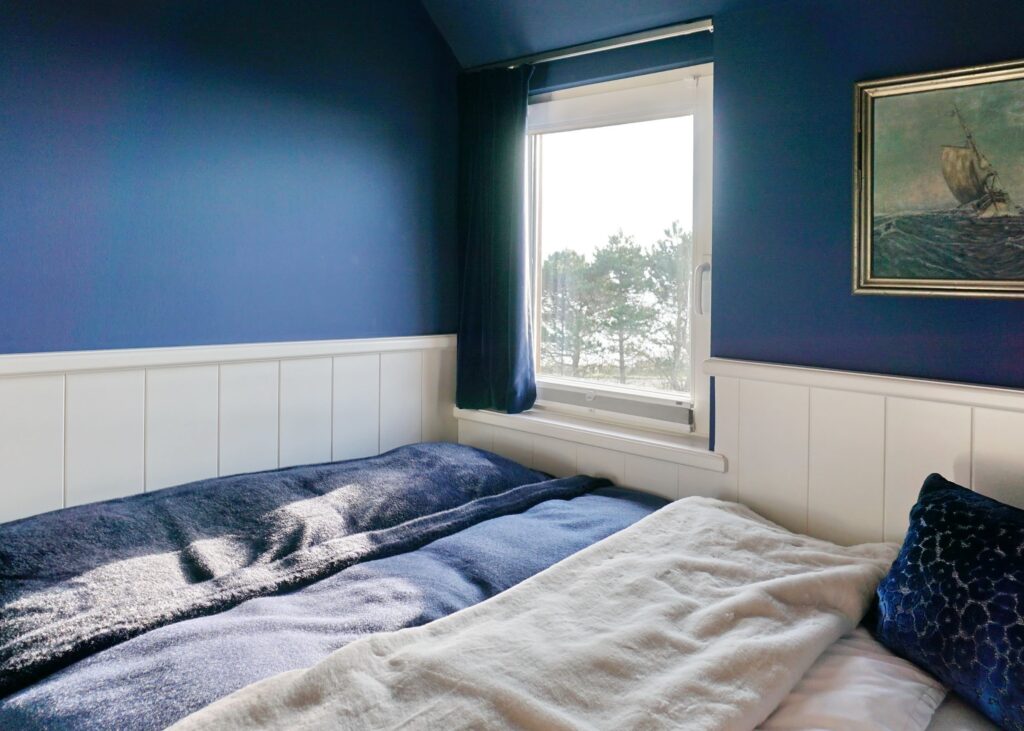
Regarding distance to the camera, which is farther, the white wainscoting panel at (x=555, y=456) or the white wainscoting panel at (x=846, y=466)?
the white wainscoting panel at (x=555, y=456)

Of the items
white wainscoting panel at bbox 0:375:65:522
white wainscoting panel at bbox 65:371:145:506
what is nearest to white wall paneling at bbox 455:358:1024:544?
white wainscoting panel at bbox 65:371:145:506

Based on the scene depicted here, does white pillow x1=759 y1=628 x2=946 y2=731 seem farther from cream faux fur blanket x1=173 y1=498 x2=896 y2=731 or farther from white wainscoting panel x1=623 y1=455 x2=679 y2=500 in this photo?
white wainscoting panel x1=623 y1=455 x2=679 y2=500

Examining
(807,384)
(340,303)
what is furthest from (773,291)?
(340,303)

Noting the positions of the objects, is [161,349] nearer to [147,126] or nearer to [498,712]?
[147,126]

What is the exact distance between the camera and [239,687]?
3.64ft

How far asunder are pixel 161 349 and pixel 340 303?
0.60m

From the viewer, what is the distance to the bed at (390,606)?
1072 millimetres

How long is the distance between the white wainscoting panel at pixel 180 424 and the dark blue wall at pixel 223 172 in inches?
4.0

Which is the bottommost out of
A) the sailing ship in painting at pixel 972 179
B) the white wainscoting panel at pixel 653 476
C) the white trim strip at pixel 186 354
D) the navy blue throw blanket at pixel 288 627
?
the navy blue throw blanket at pixel 288 627

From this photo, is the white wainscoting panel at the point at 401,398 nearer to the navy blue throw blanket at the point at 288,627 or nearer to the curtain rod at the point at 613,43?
the navy blue throw blanket at the point at 288,627

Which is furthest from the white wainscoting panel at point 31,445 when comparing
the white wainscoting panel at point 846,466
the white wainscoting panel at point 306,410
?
the white wainscoting panel at point 846,466

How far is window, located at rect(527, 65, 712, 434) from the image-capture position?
2.26 m

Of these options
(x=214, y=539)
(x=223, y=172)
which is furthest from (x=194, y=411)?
(x=223, y=172)

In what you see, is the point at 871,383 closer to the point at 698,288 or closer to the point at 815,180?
the point at 815,180
